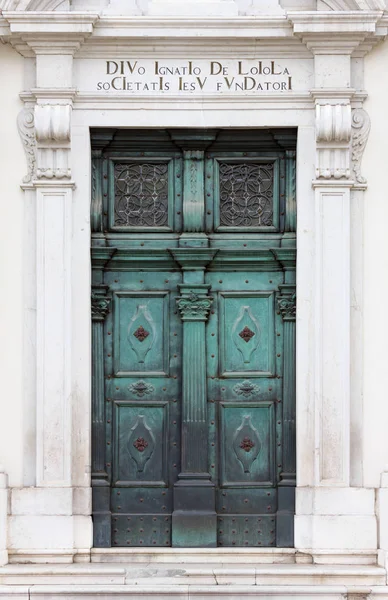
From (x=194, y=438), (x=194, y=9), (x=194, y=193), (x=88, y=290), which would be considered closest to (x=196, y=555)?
(x=194, y=438)

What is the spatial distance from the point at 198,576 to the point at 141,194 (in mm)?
3244

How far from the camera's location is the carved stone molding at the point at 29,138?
36.8ft

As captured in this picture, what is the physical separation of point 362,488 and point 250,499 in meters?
0.99

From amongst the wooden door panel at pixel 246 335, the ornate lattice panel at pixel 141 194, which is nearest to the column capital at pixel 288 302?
the wooden door panel at pixel 246 335

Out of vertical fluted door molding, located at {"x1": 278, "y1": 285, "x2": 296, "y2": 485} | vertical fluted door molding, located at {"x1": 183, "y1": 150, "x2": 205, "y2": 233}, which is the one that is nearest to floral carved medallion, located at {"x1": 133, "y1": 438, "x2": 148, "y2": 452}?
vertical fluted door molding, located at {"x1": 278, "y1": 285, "x2": 296, "y2": 485}

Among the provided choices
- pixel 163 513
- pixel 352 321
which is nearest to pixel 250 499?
pixel 163 513

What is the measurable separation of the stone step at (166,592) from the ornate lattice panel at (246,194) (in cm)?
306

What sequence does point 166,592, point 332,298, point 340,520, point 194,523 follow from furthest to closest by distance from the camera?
point 194,523 → point 332,298 → point 340,520 → point 166,592

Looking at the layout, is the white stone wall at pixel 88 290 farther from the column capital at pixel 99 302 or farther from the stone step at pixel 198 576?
the stone step at pixel 198 576

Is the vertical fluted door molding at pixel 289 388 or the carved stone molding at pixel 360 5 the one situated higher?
the carved stone molding at pixel 360 5

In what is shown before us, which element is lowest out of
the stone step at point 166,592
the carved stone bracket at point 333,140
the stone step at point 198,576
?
the stone step at point 166,592

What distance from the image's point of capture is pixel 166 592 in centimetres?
1064

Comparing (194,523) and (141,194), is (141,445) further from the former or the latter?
(141,194)

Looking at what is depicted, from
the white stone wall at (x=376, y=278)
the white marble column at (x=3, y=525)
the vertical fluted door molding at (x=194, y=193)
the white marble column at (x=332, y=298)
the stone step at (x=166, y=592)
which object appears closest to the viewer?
the stone step at (x=166, y=592)
